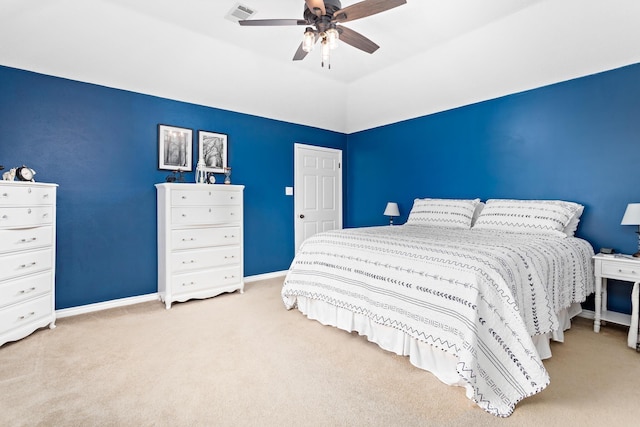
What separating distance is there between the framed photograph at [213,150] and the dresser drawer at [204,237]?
0.82 meters

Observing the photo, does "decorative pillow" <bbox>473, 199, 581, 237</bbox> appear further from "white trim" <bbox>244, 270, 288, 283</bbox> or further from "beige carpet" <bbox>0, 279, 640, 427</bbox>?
"white trim" <bbox>244, 270, 288, 283</bbox>

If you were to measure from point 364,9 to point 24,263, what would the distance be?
10.7ft

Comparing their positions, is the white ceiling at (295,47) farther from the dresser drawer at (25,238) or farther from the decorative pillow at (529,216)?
the dresser drawer at (25,238)

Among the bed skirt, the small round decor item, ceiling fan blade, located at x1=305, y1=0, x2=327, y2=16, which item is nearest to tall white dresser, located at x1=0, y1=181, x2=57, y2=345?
the small round decor item

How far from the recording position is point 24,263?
2.47 meters

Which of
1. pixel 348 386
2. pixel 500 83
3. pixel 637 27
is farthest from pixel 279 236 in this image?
pixel 637 27

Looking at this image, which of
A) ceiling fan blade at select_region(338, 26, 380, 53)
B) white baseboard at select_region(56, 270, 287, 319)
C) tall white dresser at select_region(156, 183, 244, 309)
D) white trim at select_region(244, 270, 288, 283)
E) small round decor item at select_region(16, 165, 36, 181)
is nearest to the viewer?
ceiling fan blade at select_region(338, 26, 380, 53)

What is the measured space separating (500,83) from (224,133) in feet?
11.1

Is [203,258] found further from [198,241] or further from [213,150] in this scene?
[213,150]

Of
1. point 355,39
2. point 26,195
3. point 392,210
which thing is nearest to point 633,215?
point 392,210

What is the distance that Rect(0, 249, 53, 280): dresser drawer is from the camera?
2.33 meters

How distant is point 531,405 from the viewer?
164cm

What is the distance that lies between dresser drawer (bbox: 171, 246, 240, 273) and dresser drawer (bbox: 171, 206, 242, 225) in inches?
12.7

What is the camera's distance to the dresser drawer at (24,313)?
2316mm
